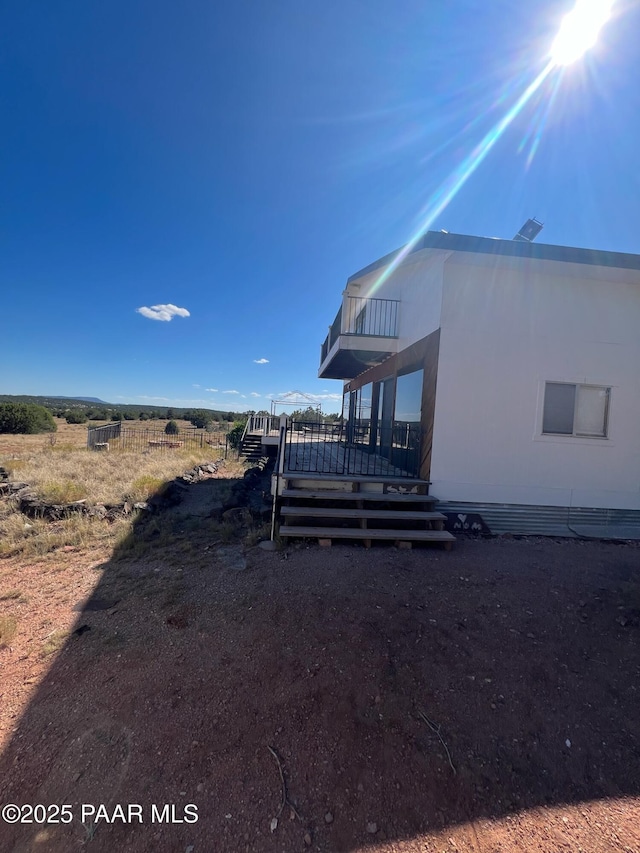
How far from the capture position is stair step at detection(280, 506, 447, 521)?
496 cm

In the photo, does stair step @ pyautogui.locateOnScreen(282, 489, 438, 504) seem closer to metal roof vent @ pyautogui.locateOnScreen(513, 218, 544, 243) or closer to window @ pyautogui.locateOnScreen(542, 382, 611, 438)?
window @ pyautogui.locateOnScreen(542, 382, 611, 438)

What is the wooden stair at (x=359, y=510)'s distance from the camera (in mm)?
4785

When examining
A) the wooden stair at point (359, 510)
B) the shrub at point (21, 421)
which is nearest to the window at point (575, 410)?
the wooden stair at point (359, 510)

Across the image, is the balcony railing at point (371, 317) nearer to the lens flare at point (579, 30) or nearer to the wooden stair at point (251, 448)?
the lens flare at point (579, 30)

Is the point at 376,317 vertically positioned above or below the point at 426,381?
above

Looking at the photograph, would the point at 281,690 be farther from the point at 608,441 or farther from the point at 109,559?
the point at 608,441

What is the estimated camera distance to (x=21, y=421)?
29312 millimetres

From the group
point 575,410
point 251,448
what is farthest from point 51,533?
point 251,448

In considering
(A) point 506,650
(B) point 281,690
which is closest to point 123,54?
(B) point 281,690

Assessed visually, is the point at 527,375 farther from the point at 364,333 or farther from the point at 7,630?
the point at 7,630

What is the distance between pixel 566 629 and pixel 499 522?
9.27 feet

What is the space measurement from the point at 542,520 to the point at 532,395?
2.14 meters

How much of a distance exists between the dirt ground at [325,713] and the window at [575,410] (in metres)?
2.95

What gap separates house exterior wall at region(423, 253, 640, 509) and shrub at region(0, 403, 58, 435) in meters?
35.4
